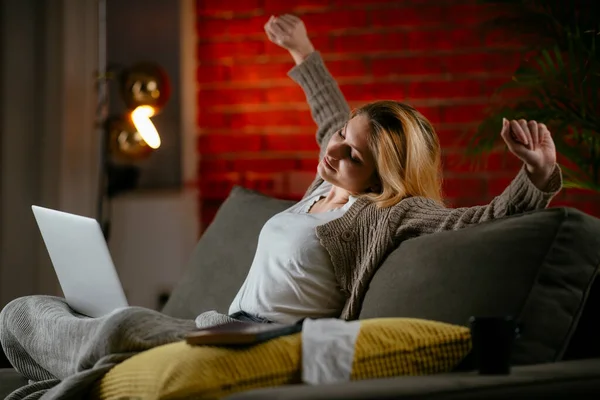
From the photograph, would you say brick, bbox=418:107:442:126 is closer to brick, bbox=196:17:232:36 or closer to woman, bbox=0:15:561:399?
brick, bbox=196:17:232:36

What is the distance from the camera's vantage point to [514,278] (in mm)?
1610

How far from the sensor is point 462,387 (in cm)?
132

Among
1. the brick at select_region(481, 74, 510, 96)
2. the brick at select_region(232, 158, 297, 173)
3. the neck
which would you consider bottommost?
the brick at select_region(232, 158, 297, 173)

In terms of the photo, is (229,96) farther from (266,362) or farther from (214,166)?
(266,362)

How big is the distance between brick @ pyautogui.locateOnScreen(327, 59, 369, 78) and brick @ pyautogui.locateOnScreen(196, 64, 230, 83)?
413 millimetres

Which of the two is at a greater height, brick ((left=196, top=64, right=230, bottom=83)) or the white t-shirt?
brick ((left=196, top=64, right=230, bottom=83))

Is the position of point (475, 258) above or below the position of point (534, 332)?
above

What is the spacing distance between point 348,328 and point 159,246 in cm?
249

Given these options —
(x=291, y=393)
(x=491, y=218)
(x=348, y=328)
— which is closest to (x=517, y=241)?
(x=491, y=218)

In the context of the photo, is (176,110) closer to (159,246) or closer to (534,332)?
(159,246)

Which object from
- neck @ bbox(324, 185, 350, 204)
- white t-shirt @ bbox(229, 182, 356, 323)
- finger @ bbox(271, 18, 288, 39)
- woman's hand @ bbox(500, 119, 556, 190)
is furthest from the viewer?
finger @ bbox(271, 18, 288, 39)

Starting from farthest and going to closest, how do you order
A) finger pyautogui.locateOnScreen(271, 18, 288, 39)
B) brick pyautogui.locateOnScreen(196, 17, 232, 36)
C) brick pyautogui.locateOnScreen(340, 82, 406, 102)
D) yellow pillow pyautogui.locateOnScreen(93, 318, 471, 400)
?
brick pyautogui.locateOnScreen(196, 17, 232, 36), brick pyautogui.locateOnScreen(340, 82, 406, 102), finger pyautogui.locateOnScreen(271, 18, 288, 39), yellow pillow pyautogui.locateOnScreen(93, 318, 471, 400)

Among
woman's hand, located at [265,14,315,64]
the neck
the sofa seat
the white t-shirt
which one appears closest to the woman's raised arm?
woman's hand, located at [265,14,315,64]

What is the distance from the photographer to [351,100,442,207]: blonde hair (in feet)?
6.84
